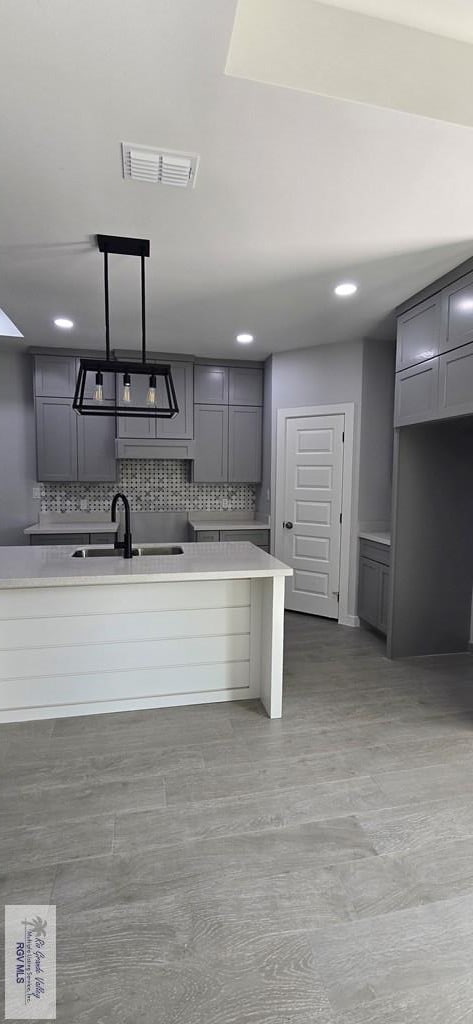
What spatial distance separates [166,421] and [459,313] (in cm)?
288

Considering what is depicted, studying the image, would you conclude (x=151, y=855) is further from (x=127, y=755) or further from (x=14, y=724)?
(x=14, y=724)

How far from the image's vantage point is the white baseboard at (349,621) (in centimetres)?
427

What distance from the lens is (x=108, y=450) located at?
4.68 meters

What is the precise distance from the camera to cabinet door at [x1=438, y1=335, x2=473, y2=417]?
264 cm

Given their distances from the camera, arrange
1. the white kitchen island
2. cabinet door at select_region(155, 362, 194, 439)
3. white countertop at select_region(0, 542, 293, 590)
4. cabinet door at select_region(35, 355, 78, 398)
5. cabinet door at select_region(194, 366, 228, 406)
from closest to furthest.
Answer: white countertop at select_region(0, 542, 293, 590) < the white kitchen island < cabinet door at select_region(35, 355, 78, 398) < cabinet door at select_region(155, 362, 194, 439) < cabinet door at select_region(194, 366, 228, 406)

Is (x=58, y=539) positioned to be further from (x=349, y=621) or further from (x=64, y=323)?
(x=349, y=621)

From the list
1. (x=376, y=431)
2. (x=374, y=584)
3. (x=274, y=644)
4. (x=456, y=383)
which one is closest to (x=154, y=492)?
(x=376, y=431)

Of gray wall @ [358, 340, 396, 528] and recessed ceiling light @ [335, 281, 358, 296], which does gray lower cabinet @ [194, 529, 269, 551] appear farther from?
recessed ceiling light @ [335, 281, 358, 296]

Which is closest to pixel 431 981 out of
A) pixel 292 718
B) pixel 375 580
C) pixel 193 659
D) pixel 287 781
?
pixel 287 781

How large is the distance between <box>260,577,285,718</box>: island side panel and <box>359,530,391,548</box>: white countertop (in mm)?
1371

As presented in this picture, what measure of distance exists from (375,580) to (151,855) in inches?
108

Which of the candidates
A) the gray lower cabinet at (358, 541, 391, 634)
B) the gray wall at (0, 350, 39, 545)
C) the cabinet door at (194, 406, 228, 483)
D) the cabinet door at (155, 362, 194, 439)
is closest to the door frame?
the gray lower cabinet at (358, 541, 391, 634)

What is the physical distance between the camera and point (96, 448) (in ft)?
15.3

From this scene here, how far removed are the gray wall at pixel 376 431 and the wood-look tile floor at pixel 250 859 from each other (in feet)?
6.21
